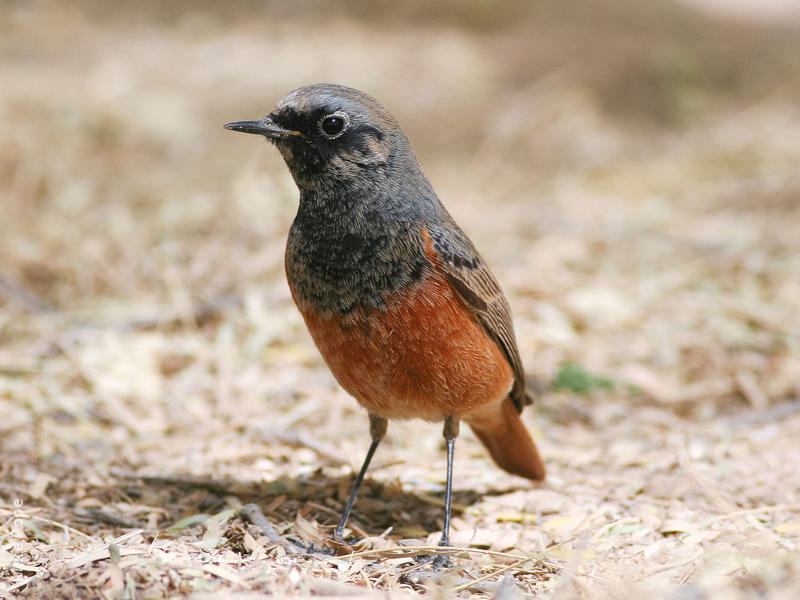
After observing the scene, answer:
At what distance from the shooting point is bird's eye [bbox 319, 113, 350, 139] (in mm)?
4074

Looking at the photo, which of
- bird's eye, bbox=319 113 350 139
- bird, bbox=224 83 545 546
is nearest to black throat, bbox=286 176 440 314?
bird, bbox=224 83 545 546

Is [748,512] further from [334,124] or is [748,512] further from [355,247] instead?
[334,124]

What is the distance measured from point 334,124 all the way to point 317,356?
110 inches

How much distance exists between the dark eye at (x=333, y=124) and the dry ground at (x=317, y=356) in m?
1.92

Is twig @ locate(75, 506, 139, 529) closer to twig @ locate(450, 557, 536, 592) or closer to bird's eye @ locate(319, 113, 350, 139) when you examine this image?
twig @ locate(450, 557, 536, 592)

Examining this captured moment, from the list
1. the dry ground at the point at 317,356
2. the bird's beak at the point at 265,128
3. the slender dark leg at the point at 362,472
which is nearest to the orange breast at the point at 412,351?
the slender dark leg at the point at 362,472

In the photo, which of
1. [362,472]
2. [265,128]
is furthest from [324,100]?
[362,472]

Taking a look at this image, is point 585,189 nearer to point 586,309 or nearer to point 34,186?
point 586,309

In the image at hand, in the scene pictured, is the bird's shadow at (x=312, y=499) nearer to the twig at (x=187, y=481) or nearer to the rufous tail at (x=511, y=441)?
the twig at (x=187, y=481)

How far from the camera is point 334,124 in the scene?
13.4 ft

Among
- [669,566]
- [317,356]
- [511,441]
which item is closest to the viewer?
[669,566]

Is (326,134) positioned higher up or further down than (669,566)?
higher up

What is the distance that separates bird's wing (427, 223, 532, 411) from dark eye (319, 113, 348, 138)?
0.64 m

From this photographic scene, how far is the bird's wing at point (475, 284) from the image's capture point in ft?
13.4
